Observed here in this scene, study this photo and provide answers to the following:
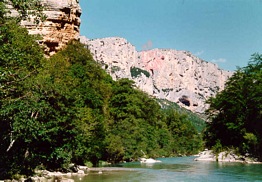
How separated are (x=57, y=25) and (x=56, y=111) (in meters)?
25.8

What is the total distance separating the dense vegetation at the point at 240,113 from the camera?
1991 inches

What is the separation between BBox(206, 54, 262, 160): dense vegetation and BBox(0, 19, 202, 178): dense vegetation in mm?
13781

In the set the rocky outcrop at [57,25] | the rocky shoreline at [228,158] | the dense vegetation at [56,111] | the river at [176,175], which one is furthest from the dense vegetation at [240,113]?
the rocky outcrop at [57,25]

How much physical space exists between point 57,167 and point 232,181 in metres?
13.8

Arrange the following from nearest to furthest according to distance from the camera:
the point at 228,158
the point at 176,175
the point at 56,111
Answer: the point at 56,111 < the point at 176,175 < the point at 228,158

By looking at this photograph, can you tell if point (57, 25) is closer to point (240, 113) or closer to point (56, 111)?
point (56, 111)

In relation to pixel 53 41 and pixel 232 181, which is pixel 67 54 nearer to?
pixel 53 41

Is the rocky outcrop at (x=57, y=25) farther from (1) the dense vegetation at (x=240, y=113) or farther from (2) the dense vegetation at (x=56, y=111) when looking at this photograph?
(1) the dense vegetation at (x=240, y=113)

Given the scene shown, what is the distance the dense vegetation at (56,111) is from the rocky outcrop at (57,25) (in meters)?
2.51

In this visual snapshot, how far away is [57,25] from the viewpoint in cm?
4838

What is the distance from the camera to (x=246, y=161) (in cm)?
4750

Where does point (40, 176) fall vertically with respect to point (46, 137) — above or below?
below

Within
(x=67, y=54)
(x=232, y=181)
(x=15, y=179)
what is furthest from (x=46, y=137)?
(x=67, y=54)

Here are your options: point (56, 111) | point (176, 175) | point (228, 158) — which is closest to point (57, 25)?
point (56, 111)
